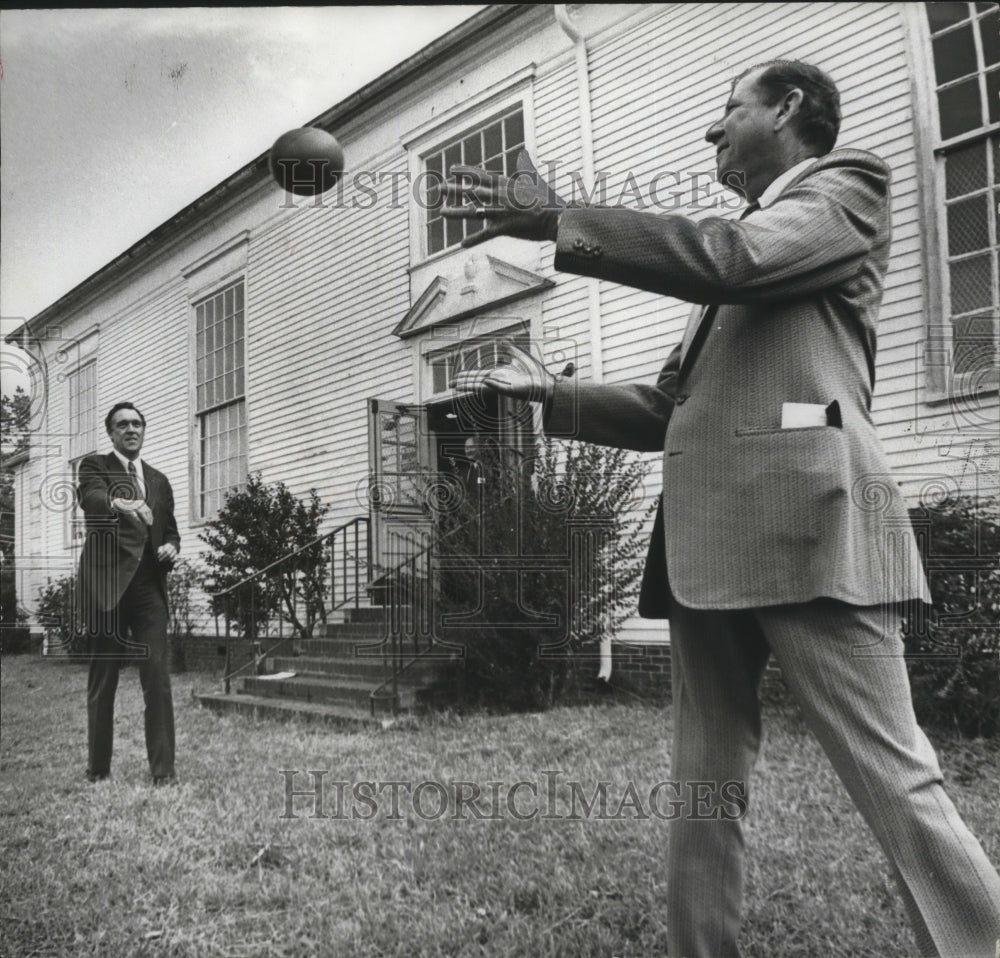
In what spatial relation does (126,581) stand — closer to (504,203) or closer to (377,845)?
(377,845)

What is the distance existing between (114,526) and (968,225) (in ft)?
11.4

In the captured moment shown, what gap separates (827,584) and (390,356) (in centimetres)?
180

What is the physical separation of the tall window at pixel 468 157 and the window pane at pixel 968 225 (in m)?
1.87

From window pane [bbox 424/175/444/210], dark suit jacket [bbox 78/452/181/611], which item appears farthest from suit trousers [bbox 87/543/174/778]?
window pane [bbox 424/175/444/210]

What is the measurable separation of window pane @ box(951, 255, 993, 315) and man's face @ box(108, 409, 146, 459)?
3.12 metres

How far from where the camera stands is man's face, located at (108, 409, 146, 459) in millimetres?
2660

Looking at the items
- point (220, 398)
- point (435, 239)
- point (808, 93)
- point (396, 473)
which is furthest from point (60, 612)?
point (808, 93)

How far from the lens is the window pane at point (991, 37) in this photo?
2467 millimetres

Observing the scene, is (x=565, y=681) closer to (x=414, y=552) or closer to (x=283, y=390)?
(x=414, y=552)

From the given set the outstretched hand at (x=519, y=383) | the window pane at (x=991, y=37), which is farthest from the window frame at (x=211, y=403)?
the window pane at (x=991, y=37)

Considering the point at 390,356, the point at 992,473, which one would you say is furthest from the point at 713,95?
the point at 992,473

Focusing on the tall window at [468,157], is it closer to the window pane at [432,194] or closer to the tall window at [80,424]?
the window pane at [432,194]

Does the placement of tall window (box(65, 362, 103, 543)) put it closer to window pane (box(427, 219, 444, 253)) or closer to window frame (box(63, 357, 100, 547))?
window frame (box(63, 357, 100, 547))

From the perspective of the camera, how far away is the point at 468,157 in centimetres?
287
